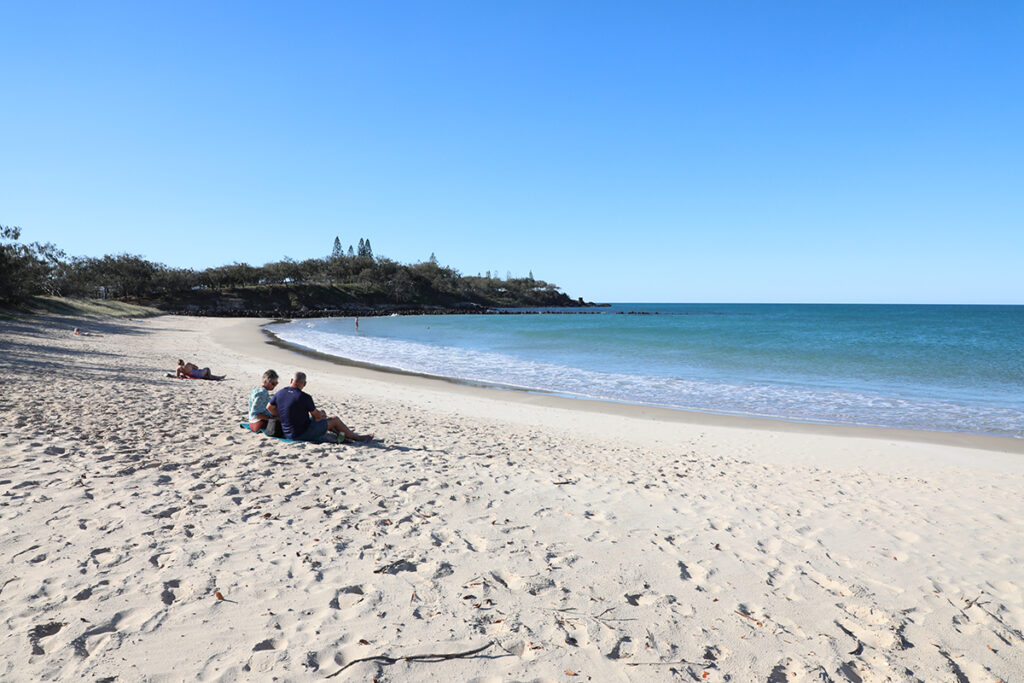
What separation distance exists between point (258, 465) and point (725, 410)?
40.1 ft

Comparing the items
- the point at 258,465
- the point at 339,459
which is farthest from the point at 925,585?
the point at 258,465

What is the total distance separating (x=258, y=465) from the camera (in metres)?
6.57

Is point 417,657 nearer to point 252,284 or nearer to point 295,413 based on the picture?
point 295,413

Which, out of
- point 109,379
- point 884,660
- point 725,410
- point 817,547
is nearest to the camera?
point 884,660

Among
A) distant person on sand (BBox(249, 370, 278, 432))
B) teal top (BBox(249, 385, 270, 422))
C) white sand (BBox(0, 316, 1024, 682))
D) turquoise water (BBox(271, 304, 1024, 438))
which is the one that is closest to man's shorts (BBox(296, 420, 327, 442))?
white sand (BBox(0, 316, 1024, 682))

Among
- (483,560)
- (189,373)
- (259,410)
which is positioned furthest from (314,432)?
(189,373)

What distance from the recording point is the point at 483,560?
4418mm

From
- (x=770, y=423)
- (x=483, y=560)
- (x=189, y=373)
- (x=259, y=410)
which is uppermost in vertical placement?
(x=259, y=410)

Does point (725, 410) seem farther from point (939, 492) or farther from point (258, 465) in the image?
point (258, 465)

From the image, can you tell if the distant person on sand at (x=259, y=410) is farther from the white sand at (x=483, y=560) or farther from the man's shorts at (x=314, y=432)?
the man's shorts at (x=314, y=432)

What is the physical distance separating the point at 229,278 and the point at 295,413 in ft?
349

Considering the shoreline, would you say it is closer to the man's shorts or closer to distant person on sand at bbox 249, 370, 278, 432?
the man's shorts

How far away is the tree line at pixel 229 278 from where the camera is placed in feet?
131

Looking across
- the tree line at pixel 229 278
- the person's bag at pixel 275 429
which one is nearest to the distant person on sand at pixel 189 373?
the person's bag at pixel 275 429
